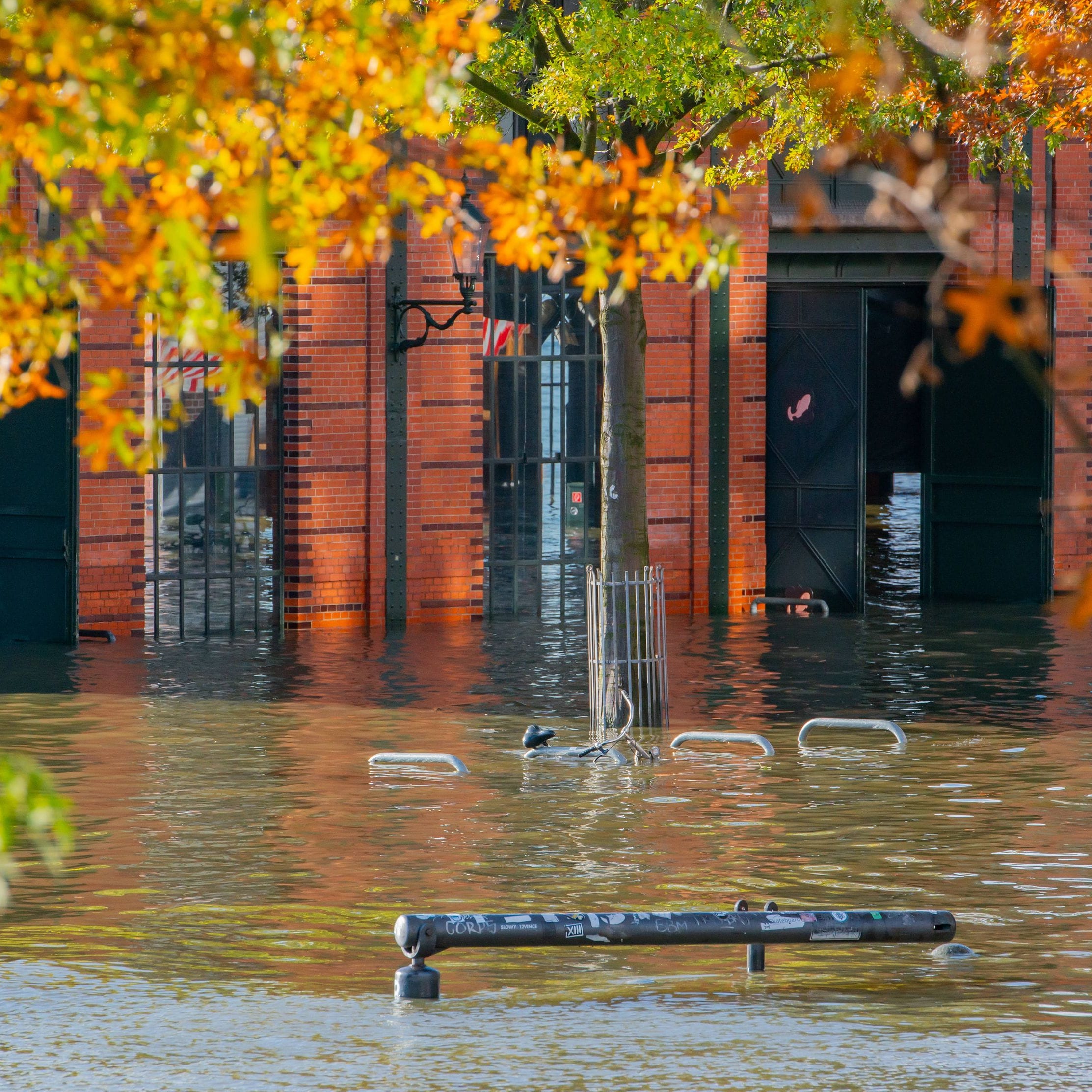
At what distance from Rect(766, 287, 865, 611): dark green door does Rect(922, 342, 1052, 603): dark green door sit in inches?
53.6

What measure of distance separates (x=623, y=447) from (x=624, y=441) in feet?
0.13

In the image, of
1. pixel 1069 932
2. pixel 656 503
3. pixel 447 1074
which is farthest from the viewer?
pixel 656 503

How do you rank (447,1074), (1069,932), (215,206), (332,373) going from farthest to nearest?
1. (332,373)
2. (1069,932)
3. (447,1074)
4. (215,206)

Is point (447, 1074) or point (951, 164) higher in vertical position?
point (951, 164)

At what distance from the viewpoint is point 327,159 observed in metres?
4.43

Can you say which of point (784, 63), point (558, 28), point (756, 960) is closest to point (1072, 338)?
point (784, 63)

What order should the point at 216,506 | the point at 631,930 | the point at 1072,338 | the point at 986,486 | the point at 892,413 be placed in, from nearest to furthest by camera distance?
the point at 631,930 < the point at 216,506 < the point at 1072,338 < the point at 986,486 < the point at 892,413

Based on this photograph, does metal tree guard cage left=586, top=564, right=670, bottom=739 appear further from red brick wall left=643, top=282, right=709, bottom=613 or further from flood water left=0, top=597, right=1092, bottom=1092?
red brick wall left=643, top=282, right=709, bottom=613

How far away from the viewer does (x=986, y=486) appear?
23.4 metres

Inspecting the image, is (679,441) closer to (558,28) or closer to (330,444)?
(330,444)

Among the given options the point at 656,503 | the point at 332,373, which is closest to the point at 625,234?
the point at 332,373

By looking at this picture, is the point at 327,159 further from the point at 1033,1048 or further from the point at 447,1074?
the point at 1033,1048

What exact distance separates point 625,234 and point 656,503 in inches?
665

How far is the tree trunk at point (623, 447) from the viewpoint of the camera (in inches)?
576
